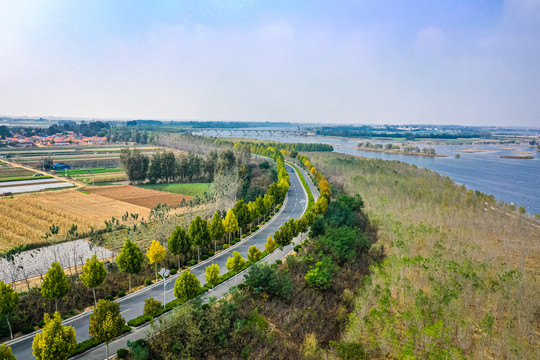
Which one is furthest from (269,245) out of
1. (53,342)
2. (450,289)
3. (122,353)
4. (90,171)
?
(90,171)

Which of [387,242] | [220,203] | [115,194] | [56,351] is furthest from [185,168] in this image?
[56,351]

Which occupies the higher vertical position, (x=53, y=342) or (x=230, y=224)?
(x=53, y=342)

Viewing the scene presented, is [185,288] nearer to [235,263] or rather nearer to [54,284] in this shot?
[235,263]

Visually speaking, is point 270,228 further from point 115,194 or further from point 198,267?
point 115,194

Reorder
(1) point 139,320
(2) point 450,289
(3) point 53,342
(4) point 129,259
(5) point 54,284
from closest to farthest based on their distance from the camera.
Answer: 1. (3) point 53,342
2. (5) point 54,284
3. (1) point 139,320
4. (4) point 129,259
5. (2) point 450,289

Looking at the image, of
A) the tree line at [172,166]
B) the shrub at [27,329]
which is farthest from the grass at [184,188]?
the shrub at [27,329]

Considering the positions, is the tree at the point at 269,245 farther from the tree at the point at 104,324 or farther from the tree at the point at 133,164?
the tree at the point at 133,164
